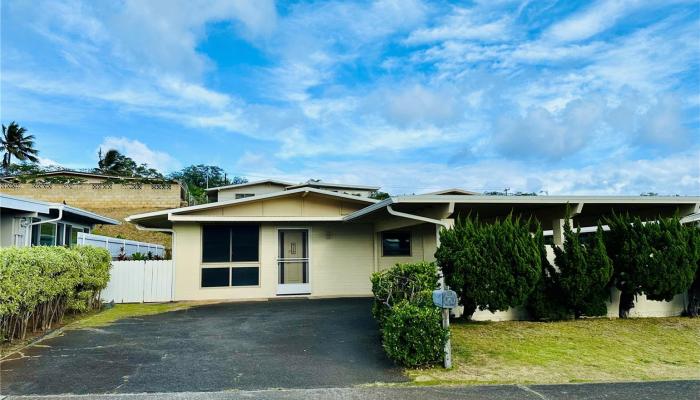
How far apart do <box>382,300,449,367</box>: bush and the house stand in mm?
5811

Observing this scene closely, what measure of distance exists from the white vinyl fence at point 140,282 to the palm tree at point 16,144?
3916 cm

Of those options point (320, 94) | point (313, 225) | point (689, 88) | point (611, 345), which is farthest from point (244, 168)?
point (611, 345)

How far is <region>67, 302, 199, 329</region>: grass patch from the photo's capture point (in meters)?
8.55

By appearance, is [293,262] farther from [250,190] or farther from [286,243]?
[250,190]

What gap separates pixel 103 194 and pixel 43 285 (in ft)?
72.1

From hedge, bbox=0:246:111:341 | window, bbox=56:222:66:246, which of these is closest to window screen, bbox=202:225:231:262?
hedge, bbox=0:246:111:341

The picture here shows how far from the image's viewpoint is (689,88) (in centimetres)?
1313

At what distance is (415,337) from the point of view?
17.3 feet

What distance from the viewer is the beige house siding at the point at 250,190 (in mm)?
26594

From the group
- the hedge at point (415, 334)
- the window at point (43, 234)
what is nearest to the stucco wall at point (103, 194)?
the window at point (43, 234)

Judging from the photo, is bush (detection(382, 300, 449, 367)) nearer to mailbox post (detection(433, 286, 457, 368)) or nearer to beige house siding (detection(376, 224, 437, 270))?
mailbox post (detection(433, 286, 457, 368))

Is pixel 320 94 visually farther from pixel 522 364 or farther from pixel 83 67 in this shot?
pixel 522 364

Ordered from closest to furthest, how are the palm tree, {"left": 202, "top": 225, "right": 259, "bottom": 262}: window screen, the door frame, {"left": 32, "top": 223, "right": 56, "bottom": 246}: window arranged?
1. {"left": 32, "top": 223, "right": 56, "bottom": 246}: window
2. {"left": 202, "top": 225, "right": 259, "bottom": 262}: window screen
3. the door frame
4. the palm tree

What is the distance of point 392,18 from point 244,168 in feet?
137
